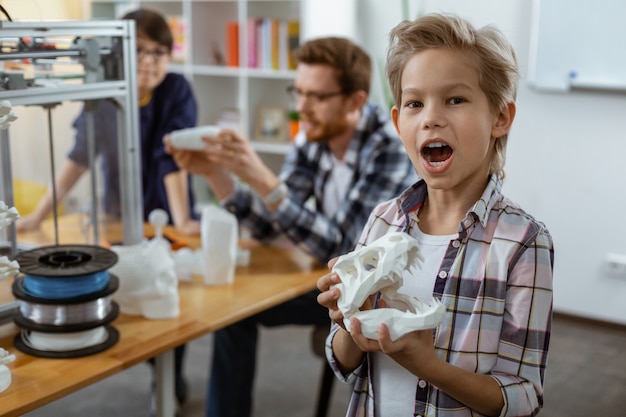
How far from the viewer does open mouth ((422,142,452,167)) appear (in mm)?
1170

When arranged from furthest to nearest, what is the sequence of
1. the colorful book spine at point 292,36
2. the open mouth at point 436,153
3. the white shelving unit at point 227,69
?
the white shelving unit at point 227,69, the colorful book spine at point 292,36, the open mouth at point 436,153

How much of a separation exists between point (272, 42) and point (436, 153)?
3434 mm

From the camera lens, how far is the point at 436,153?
1.19 m

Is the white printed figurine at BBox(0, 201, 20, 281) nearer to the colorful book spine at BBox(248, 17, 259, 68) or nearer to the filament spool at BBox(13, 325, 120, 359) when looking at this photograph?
the filament spool at BBox(13, 325, 120, 359)

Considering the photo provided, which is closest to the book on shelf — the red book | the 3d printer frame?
the red book

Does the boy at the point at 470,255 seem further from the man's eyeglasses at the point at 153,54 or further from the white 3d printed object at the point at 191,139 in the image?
the man's eyeglasses at the point at 153,54

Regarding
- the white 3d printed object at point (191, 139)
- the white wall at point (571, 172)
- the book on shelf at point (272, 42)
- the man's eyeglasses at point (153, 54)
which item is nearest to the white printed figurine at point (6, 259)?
the white 3d printed object at point (191, 139)

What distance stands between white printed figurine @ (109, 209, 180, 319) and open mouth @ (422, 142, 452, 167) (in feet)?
2.69

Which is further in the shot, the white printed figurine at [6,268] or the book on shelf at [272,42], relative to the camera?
the book on shelf at [272,42]

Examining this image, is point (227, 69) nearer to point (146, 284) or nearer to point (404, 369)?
point (146, 284)

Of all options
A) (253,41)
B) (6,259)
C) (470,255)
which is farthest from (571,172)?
(6,259)

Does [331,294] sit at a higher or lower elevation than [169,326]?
higher

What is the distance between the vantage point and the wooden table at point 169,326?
143 centimetres

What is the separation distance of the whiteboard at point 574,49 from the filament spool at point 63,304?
1960mm
